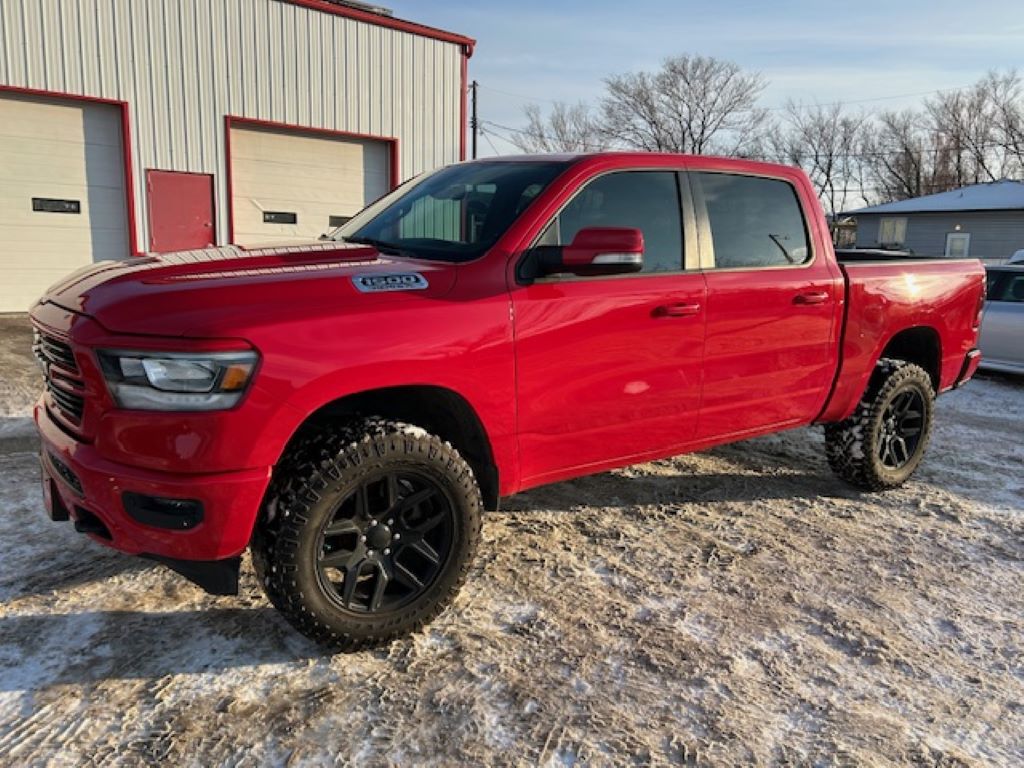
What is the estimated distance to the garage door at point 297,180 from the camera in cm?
1259

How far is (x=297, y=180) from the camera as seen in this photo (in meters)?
13.1

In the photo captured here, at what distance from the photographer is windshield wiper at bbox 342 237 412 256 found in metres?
3.49

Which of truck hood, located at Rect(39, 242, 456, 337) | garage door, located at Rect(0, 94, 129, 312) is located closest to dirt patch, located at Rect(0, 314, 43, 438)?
garage door, located at Rect(0, 94, 129, 312)

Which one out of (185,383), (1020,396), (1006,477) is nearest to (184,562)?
(185,383)

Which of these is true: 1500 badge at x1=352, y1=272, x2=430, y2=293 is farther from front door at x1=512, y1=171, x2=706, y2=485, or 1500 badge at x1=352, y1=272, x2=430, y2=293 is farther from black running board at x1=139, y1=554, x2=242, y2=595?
black running board at x1=139, y1=554, x2=242, y2=595

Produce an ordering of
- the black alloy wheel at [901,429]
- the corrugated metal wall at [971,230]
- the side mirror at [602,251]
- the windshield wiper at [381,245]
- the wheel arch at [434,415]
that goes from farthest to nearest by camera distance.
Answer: the corrugated metal wall at [971,230], the black alloy wheel at [901,429], the windshield wiper at [381,245], the side mirror at [602,251], the wheel arch at [434,415]

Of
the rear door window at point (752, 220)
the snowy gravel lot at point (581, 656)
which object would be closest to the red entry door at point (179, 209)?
the snowy gravel lot at point (581, 656)

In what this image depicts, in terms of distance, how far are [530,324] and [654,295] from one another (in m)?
0.73

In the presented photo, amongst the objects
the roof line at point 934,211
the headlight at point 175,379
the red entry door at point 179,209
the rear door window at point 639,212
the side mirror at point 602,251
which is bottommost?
the headlight at point 175,379

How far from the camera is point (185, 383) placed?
245cm

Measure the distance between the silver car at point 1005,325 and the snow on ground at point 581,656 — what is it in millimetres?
5874

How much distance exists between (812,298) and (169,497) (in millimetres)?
3315

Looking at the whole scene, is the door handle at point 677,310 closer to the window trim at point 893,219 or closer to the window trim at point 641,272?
the window trim at point 641,272

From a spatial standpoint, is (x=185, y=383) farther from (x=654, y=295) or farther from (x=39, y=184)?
(x=39, y=184)
